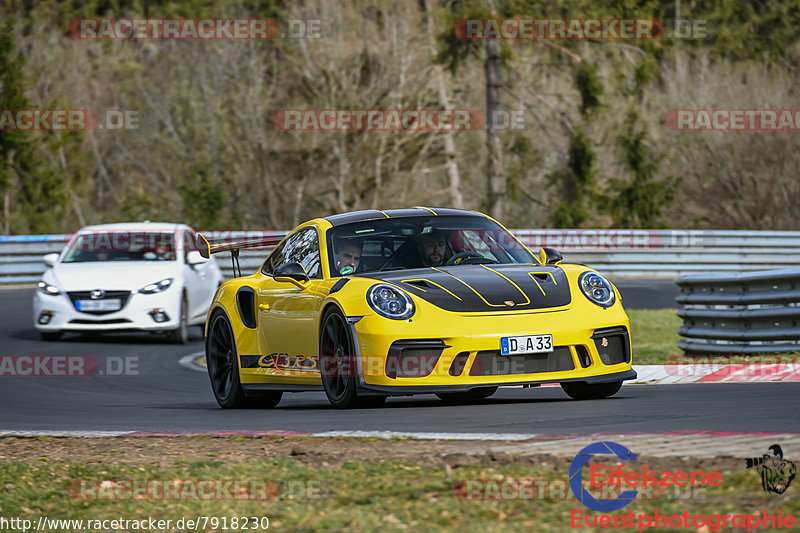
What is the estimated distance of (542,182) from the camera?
36.3 meters

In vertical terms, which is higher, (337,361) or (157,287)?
(157,287)

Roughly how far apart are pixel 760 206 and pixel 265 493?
2976 cm

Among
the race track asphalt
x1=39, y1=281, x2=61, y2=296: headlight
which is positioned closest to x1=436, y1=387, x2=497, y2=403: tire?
the race track asphalt

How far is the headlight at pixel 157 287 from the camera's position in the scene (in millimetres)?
16516

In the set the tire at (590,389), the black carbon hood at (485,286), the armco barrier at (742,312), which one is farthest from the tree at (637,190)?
the black carbon hood at (485,286)

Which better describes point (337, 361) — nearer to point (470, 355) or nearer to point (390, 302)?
point (390, 302)

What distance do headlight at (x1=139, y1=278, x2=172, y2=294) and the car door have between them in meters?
6.36

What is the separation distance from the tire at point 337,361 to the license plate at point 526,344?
0.99 m

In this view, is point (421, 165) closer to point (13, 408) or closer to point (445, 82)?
point (445, 82)

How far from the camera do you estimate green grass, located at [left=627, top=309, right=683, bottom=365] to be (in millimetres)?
14016

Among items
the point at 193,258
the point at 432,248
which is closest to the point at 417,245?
the point at 432,248

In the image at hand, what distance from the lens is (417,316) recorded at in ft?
27.7

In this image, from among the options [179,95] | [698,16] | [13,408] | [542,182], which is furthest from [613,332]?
[698,16]

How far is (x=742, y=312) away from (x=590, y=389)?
4020 millimetres
